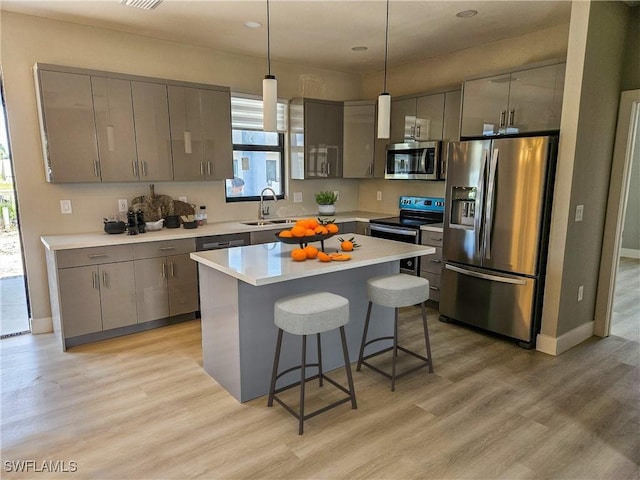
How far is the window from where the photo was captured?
4.66 m

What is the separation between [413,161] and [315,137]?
1211 millimetres

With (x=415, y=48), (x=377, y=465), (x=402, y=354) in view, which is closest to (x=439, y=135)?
(x=415, y=48)

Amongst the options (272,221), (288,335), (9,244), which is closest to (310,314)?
(288,335)

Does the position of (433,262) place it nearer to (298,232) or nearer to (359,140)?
(359,140)

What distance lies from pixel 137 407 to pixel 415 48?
4.22 meters

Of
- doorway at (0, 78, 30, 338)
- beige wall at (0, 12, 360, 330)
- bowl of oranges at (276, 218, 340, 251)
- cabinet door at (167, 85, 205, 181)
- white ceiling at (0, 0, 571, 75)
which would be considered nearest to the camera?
bowl of oranges at (276, 218, 340, 251)

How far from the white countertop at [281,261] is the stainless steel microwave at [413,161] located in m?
1.62

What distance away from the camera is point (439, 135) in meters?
4.45

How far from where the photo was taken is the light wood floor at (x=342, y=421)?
2.06 m

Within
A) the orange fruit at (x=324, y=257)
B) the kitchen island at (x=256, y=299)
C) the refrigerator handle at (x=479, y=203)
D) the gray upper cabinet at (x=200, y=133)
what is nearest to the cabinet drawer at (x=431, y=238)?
the refrigerator handle at (x=479, y=203)

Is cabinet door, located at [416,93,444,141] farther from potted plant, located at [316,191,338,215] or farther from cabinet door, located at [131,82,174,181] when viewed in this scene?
cabinet door, located at [131,82,174,181]

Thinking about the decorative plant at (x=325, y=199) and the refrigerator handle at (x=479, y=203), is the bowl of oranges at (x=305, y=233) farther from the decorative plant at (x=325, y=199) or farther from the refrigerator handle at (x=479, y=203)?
the decorative plant at (x=325, y=199)

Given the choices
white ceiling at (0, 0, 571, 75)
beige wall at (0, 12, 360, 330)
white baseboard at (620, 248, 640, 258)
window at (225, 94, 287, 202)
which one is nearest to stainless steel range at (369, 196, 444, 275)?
window at (225, 94, 287, 202)

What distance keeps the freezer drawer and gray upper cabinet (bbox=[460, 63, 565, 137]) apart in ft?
4.36
